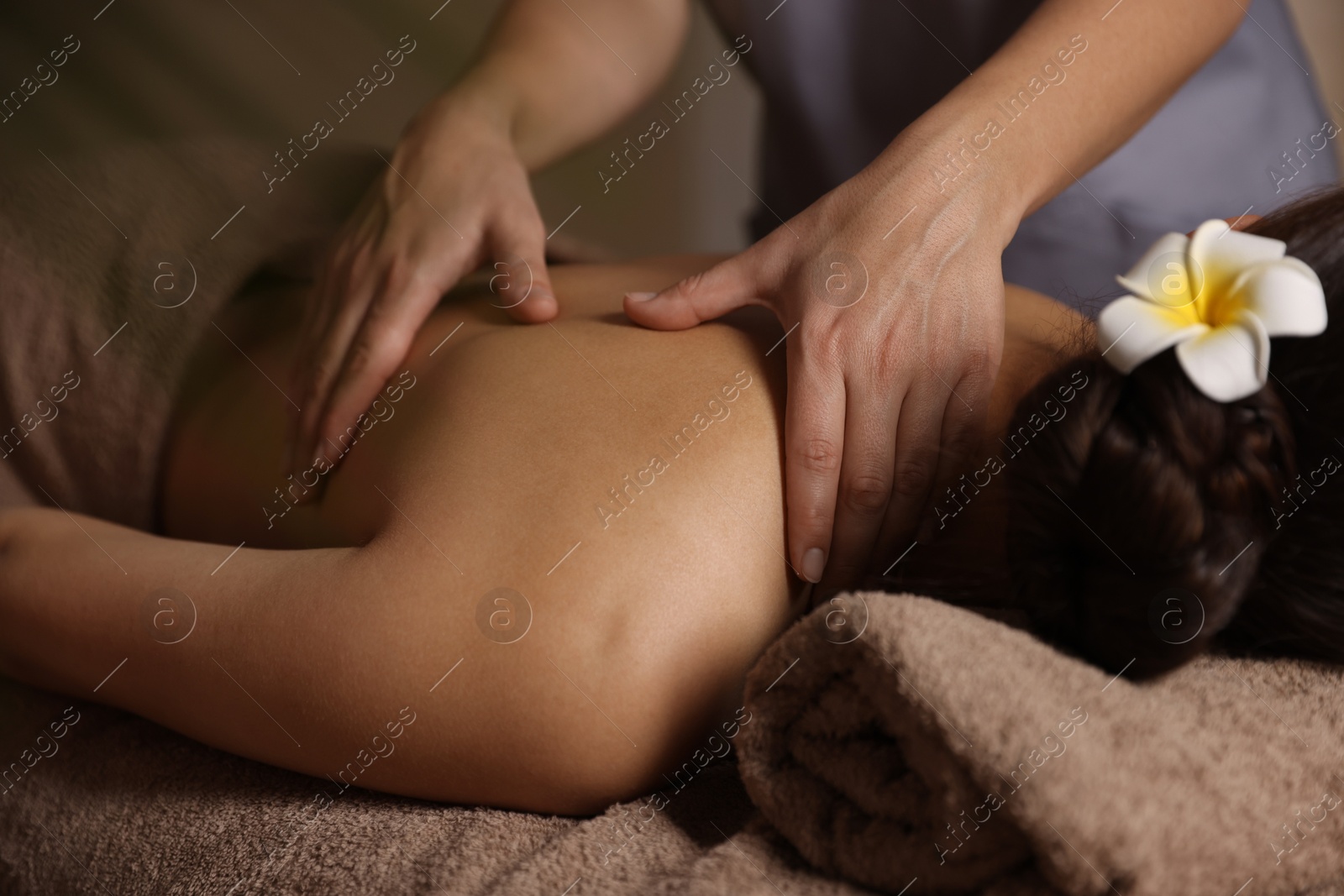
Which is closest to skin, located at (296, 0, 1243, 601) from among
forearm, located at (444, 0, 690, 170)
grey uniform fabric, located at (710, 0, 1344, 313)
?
forearm, located at (444, 0, 690, 170)

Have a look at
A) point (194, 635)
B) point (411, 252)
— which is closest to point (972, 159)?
point (411, 252)

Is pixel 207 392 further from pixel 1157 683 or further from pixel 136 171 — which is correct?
pixel 1157 683

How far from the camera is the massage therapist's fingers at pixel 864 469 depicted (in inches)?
17.6

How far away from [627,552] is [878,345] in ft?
0.59

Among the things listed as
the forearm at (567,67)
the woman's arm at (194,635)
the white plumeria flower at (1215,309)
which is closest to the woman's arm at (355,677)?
the woman's arm at (194,635)

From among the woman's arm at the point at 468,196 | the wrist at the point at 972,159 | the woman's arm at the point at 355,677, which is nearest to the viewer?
the woman's arm at the point at 355,677

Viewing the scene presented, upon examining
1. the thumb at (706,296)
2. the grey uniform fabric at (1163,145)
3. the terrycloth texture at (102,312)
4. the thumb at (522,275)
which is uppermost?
the terrycloth texture at (102,312)

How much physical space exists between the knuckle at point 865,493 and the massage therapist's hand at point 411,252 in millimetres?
241

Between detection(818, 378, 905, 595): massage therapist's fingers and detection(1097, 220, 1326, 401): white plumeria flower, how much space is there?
4.9 inches

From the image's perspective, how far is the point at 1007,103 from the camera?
0.52 metres

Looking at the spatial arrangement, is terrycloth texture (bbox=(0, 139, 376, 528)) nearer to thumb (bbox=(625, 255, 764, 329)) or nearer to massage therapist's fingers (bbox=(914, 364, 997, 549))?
thumb (bbox=(625, 255, 764, 329))

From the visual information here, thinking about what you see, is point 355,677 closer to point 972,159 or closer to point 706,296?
point 706,296

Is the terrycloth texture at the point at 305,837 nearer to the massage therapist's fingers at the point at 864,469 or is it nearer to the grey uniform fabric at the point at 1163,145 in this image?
the massage therapist's fingers at the point at 864,469

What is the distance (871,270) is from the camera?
47cm
